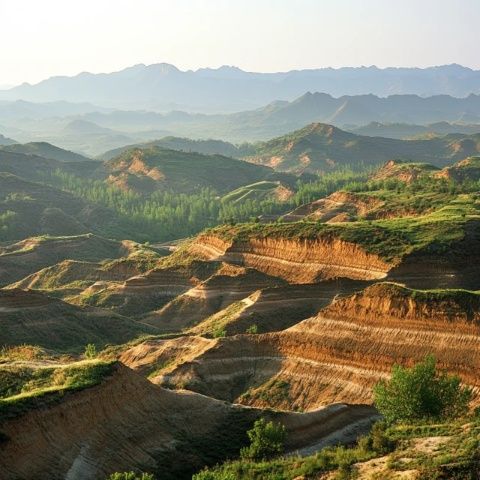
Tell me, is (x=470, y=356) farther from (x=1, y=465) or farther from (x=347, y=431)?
(x=1, y=465)

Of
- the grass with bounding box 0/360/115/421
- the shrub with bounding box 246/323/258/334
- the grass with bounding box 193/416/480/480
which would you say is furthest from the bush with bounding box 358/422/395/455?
the shrub with bounding box 246/323/258/334

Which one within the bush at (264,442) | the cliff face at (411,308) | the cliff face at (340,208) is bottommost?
the bush at (264,442)

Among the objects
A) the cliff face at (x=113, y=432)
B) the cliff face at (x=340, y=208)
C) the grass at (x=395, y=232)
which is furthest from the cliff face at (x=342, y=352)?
the cliff face at (x=340, y=208)

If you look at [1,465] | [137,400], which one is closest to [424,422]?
[137,400]

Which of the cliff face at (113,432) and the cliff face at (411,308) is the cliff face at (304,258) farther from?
the cliff face at (113,432)

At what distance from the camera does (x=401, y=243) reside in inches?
4146

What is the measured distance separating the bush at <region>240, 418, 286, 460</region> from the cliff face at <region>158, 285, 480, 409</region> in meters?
16.0

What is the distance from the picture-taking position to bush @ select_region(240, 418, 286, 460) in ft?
176

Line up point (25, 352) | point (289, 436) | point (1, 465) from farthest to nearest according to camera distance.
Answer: point (25, 352) → point (289, 436) → point (1, 465)

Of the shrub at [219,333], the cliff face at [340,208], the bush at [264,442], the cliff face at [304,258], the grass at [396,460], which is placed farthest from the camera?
the cliff face at [340,208]

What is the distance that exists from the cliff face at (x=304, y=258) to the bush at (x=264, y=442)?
48.7 meters

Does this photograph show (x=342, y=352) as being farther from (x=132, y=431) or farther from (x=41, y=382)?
(x=41, y=382)

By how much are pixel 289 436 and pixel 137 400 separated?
12.4 m

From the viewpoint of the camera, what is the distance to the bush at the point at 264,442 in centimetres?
5372
